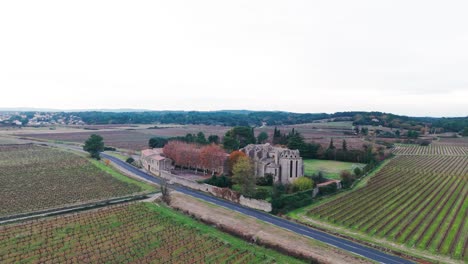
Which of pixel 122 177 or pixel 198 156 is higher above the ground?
pixel 198 156

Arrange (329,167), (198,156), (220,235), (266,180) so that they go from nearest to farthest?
(220,235) → (266,180) → (198,156) → (329,167)

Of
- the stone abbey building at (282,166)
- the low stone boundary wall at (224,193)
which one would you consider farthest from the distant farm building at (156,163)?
the stone abbey building at (282,166)

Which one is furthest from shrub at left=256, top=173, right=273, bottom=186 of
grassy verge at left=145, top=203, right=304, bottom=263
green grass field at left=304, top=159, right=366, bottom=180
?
grassy verge at left=145, top=203, right=304, bottom=263

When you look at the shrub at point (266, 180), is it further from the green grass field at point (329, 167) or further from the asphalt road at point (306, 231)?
the green grass field at point (329, 167)

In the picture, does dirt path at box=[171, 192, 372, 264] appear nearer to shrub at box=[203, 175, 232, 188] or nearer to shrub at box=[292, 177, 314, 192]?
shrub at box=[203, 175, 232, 188]

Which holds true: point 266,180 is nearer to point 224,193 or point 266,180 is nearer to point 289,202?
point 224,193

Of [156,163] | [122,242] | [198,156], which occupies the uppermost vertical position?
[198,156]

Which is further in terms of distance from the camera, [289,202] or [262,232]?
[289,202]

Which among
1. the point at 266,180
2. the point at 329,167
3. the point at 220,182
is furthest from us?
the point at 329,167

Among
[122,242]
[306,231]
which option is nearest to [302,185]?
[306,231]
